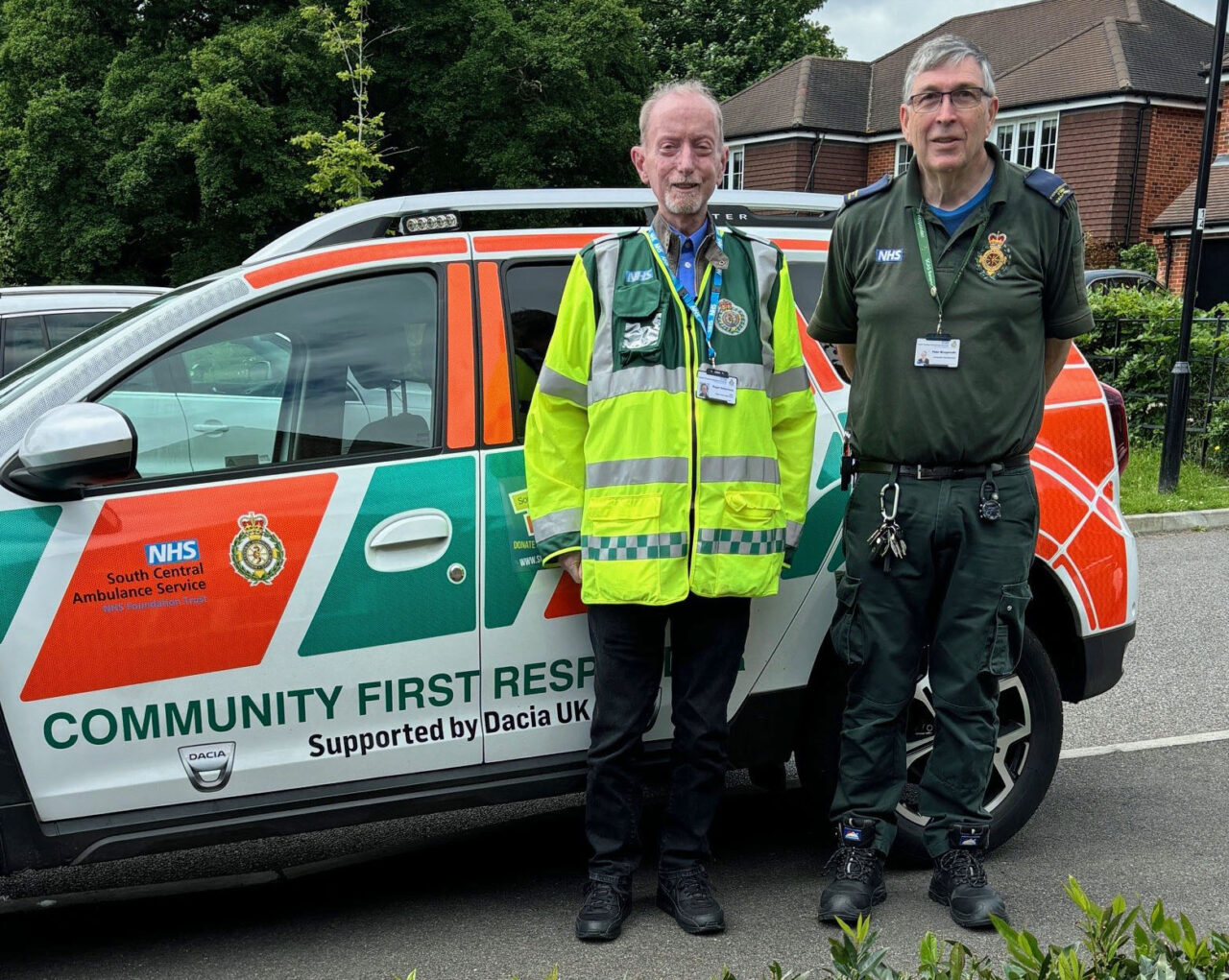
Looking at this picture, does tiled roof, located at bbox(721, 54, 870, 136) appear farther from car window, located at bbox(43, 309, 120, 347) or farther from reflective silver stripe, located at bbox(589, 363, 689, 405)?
reflective silver stripe, located at bbox(589, 363, 689, 405)

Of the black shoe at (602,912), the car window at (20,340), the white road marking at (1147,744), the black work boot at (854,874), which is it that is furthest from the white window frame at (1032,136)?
the black shoe at (602,912)

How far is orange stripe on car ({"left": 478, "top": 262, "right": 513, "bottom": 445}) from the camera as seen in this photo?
329cm

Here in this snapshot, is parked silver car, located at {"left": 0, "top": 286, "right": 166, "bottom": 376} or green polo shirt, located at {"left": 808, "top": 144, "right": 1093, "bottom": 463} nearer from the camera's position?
green polo shirt, located at {"left": 808, "top": 144, "right": 1093, "bottom": 463}

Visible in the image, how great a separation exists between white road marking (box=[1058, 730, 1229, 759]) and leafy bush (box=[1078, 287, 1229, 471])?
22.9 ft

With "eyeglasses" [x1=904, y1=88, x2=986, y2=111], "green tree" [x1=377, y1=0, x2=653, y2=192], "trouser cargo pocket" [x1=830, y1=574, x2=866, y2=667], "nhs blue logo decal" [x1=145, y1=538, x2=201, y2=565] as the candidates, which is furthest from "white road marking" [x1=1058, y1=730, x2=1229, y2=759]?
"green tree" [x1=377, y1=0, x2=653, y2=192]

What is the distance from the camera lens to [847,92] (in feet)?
127

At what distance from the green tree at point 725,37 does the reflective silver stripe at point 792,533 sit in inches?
1736

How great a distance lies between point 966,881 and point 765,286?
5.57ft

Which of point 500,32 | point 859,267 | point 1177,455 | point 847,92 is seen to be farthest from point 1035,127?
point 859,267

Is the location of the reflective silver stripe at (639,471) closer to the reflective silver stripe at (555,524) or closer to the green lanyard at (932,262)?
the reflective silver stripe at (555,524)

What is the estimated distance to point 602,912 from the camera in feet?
10.9

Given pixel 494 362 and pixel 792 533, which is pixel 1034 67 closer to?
pixel 792 533

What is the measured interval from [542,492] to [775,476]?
0.61 m

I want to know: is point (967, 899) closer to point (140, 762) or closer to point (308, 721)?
point (308, 721)
